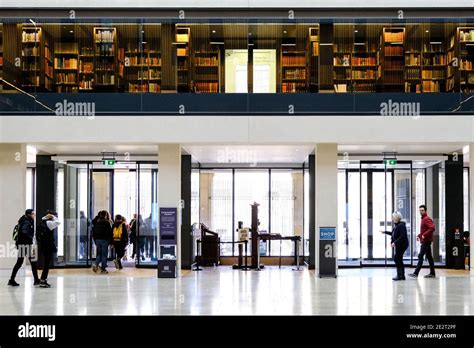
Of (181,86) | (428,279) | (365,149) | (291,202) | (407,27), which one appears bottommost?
(428,279)

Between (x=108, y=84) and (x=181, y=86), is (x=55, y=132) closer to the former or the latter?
(x=108, y=84)

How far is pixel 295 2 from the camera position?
689 inches

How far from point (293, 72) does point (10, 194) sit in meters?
7.64

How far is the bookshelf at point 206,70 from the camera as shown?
1783cm

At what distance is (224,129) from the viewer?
678 inches

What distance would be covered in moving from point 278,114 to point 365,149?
2.95 meters

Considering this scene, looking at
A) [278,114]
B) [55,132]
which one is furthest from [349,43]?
[55,132]

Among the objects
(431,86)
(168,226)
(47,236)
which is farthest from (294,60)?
(47,236)

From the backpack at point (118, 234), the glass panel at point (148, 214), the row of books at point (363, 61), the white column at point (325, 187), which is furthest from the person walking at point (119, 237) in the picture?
the row of books at point (363, 61)

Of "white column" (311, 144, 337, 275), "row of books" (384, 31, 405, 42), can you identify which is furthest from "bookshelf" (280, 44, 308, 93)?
"row of books" (384, 31, 405, 42)

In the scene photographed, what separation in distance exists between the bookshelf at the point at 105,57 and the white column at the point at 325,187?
5.45 meters

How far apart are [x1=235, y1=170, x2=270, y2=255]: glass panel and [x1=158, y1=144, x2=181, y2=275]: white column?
444 centimetres

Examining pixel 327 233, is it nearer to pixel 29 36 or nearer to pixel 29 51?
pixel 29 51

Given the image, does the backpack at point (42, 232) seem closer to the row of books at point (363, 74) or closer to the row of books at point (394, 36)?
the row of books at point (363, 74)
